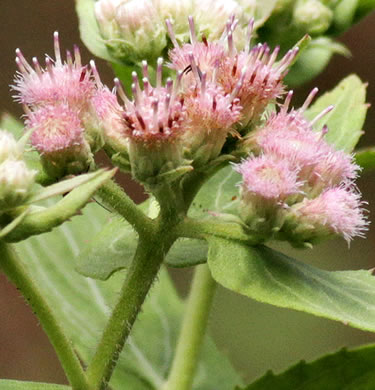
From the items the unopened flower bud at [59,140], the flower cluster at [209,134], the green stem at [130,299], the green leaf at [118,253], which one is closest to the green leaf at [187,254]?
the green leaf at [118,253]

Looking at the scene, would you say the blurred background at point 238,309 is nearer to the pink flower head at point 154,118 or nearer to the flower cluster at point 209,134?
the flower cluster at point 209,134

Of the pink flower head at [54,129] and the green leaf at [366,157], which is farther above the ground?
the pink flower head at [54,129]

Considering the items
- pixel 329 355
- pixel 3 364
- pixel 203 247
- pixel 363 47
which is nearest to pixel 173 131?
pixel 203 247

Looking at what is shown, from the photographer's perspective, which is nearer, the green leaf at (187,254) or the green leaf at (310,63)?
the green leaf at (187,254)

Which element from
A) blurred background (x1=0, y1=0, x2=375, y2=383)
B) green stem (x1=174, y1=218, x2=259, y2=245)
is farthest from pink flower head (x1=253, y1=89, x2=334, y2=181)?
blurred background (x1=0, y1=0, x2=375, y2=383)

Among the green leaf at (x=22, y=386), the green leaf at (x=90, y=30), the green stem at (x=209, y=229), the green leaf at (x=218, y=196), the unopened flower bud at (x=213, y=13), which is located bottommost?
the green leaf at (x=22, y=386)

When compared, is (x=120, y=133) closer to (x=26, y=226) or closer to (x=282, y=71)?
(x=26, y=226)

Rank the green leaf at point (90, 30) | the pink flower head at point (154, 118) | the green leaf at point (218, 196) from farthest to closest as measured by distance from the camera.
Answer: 1. the green leaf at point (90, 30)
2. the green leaf at point (218, 196)
3. the pink flower head at point (154, 118)
